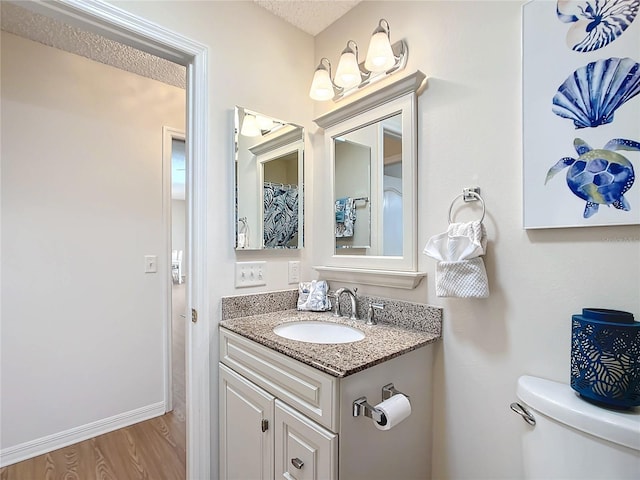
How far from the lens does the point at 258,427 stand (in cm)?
118

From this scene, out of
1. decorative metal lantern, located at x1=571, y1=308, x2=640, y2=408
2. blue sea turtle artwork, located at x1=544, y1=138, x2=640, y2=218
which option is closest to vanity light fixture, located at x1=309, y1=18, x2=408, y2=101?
Answer: blue sea turtle artwork, located at x1=544, y1=138, x2=640, y2=218

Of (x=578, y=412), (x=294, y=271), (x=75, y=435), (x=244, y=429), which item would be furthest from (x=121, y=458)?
(x=578, y=412)

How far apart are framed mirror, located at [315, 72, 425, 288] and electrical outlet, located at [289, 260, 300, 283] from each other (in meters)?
0.14

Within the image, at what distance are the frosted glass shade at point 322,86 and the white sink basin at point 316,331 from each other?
3.57ft

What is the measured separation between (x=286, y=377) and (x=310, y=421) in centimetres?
16

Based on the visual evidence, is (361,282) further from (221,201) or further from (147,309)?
(147,309)

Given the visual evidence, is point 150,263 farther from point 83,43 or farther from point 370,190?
point 370,190

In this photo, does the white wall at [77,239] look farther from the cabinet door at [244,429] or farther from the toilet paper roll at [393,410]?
the toilet paper roll at [393,410]

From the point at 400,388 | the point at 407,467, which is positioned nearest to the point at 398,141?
the point at 400,388

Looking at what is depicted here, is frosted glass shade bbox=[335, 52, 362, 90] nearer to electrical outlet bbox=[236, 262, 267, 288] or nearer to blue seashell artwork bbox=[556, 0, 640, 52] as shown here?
blue seashell artwork bbox=[556, 0, 640, 52]

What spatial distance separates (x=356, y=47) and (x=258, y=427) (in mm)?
1700

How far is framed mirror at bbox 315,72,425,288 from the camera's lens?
1.30m

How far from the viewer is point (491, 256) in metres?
1.08

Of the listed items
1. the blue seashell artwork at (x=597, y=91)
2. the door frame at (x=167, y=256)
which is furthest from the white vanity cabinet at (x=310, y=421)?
the door frame at (x=167, y=256)
